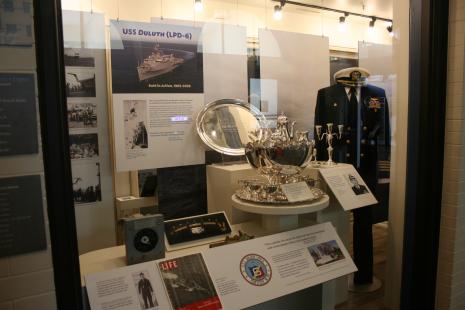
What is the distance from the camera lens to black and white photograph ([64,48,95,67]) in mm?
2045

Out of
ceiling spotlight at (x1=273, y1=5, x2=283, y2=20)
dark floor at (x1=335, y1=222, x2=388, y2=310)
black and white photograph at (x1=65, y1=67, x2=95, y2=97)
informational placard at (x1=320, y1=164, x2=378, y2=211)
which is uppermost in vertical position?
ceiling spotlight at (x1=273, y1=5, x2=283, y2=20)

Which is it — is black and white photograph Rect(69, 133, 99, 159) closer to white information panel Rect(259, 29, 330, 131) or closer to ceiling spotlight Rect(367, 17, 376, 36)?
white information panel Rect(259, 29, 330, 131)

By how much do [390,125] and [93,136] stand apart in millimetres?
1882

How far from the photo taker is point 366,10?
3.22 metres

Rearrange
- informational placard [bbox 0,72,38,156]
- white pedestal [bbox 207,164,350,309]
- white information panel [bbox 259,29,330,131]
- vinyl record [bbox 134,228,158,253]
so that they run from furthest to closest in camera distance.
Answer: white information panel [bbox 259,29,330,131] → white pedestal [bbox 207,164,350,309] → vinyl record [bbox 134,228,158,253] → informational placard [bbox 0,72,38,156]

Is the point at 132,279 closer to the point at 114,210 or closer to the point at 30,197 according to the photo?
the point at 30,197

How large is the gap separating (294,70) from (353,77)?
457 mm

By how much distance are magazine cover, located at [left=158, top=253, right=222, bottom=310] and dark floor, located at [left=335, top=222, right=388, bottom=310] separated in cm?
140

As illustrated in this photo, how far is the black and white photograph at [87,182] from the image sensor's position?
81.3 inches

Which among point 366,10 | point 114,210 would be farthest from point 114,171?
point 366,10

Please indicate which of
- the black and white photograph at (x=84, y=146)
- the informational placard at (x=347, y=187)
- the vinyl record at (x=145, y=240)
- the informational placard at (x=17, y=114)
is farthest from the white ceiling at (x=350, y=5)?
the informational placard at (x=17, y=114)

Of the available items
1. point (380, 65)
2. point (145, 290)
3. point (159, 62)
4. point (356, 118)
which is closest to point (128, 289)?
point (145, 290)

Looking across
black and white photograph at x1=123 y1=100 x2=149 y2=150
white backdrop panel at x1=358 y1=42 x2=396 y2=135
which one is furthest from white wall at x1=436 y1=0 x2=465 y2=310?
black and white photograph at x1=123 y1=100 x2=149 y2=150

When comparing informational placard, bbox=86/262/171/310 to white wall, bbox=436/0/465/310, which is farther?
white wall, bbox=436/0/465/310
